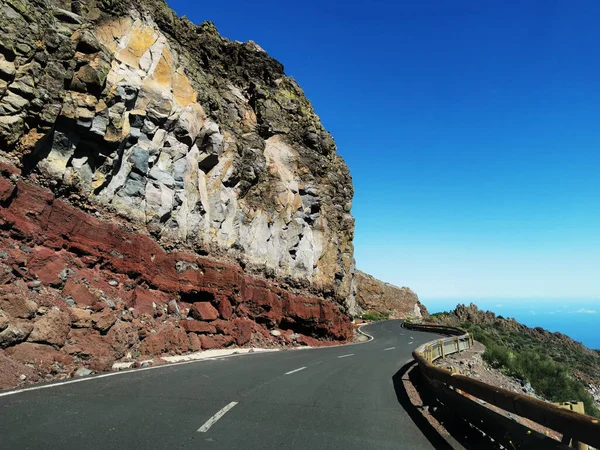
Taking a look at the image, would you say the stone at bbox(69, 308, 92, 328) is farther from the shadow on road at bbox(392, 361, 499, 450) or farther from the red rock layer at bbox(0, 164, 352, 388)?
the shadow on road at bbox(392, 361, 499, 450)

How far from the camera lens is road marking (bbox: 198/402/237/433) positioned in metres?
6.02

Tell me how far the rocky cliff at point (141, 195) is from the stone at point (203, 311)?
7 centimetres

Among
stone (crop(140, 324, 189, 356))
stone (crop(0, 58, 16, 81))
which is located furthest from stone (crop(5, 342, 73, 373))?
stone (crop(0, 58, 16, 81))

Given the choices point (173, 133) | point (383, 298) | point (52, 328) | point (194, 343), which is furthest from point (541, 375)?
point (383, 298)

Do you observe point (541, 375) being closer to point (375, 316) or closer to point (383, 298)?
point (375, 316)

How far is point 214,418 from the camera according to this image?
664 centimetres

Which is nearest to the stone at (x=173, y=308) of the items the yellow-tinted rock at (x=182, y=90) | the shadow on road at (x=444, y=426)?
the shadow on road at (x=444, y=426)

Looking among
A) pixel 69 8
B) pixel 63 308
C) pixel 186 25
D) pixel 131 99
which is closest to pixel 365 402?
pixel 63 308

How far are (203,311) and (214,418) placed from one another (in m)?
11.4

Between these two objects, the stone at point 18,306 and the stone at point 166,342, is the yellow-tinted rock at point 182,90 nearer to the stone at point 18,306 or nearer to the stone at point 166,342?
the stone at point 166,342

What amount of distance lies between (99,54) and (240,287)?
1256 cm

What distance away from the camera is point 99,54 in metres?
15.0

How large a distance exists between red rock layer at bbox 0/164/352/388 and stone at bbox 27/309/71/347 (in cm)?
3

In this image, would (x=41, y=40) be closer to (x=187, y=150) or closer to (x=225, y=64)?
(x=187, y=150)
